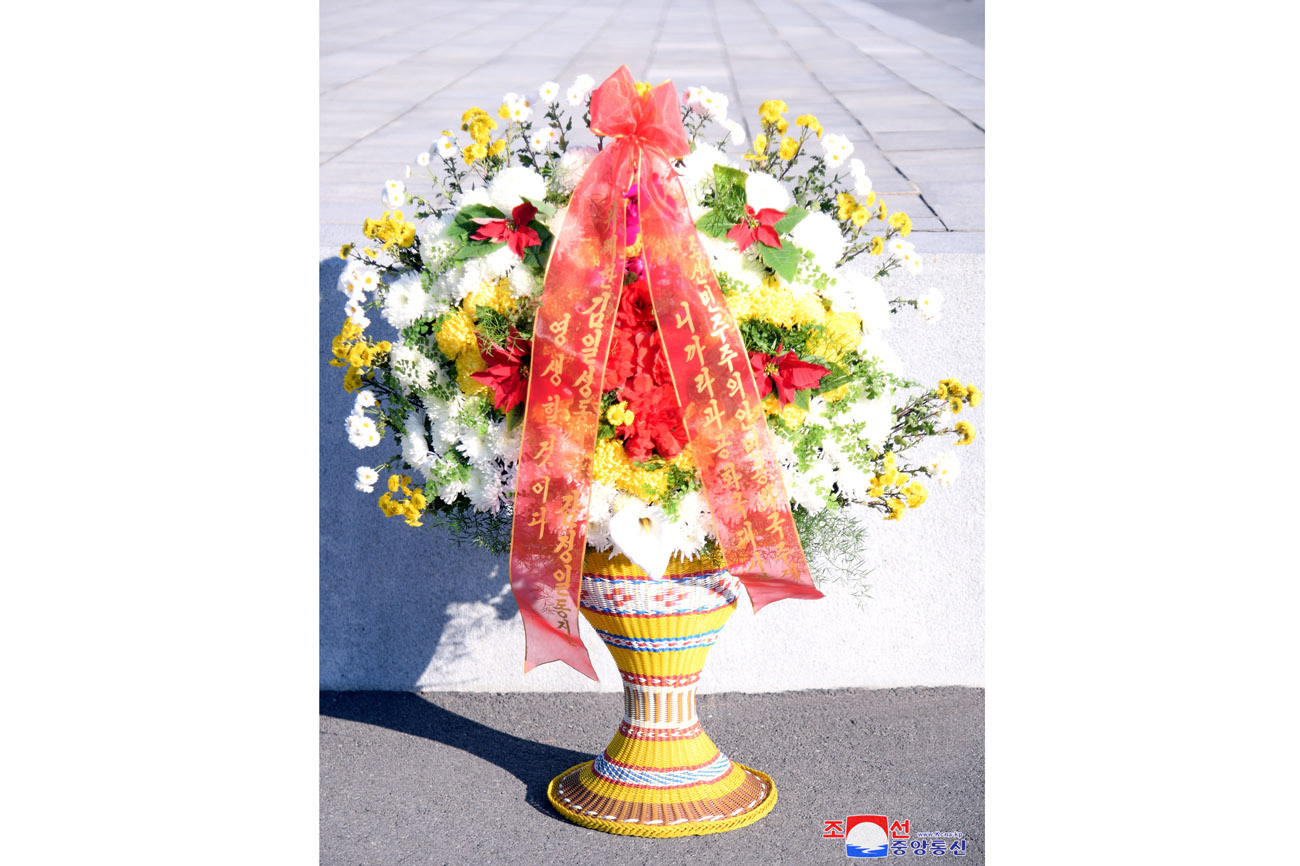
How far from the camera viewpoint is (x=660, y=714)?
2.66 m

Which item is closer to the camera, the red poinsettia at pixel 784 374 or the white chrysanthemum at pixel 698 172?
the red poinsettia at pixel 784 374

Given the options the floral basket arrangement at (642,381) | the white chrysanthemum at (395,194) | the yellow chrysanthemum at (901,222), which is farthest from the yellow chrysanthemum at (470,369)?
the yellow chrysanthemum at (901,222)

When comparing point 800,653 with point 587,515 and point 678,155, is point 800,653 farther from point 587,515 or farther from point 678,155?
point 678,155

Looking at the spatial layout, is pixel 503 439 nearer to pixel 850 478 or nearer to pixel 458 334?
pixel 458 334

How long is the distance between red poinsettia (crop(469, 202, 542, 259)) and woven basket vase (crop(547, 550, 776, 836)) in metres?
0.69

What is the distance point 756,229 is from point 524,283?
20.0 inches

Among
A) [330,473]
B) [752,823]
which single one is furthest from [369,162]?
[752,823]

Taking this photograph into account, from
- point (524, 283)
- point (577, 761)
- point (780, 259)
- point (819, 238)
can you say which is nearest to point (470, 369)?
point (524, 283)

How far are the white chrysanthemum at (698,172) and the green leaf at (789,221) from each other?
0.56 feet

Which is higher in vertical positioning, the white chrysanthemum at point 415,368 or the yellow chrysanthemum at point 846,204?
the yellow chrysanthemum at point 846,204

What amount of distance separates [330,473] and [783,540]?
1663 millimetres

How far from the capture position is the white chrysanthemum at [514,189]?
96.9 inches

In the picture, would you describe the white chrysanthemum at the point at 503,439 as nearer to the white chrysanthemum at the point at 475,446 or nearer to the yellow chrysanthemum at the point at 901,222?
the white chrysanthemum at the point at 475,446

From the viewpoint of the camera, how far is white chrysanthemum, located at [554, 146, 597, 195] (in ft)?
8.02
